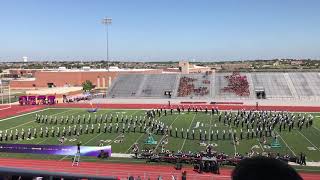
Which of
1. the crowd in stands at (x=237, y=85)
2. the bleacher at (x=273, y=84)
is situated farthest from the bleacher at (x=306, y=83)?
the crowd in stands at (x=237, y=85)

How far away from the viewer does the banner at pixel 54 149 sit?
856 inches

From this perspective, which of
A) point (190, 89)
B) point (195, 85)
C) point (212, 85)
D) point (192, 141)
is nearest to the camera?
point (192, 141)

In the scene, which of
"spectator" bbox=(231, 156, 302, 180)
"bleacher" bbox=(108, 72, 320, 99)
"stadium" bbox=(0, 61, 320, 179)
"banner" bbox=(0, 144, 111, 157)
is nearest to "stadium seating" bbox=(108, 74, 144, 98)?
"bleacher" bbox=(108, 72, 320, 99)

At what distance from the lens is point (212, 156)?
20000 mm

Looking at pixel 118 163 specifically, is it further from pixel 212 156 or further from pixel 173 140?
pixel 173 140

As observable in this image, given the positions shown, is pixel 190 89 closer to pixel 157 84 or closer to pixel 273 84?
pixel 157 84

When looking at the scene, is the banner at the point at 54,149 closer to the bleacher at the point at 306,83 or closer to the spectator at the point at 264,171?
the spectator at the point at 264,171

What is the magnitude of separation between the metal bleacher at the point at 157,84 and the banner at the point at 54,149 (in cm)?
3665

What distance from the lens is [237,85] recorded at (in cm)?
5931

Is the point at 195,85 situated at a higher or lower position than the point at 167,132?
higher

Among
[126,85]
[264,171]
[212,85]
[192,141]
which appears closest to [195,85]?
[212,85]

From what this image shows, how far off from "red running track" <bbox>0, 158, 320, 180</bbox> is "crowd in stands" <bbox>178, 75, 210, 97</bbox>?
37.9m

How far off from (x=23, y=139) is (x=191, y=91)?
34.8 meters

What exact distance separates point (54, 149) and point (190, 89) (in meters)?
38.7
